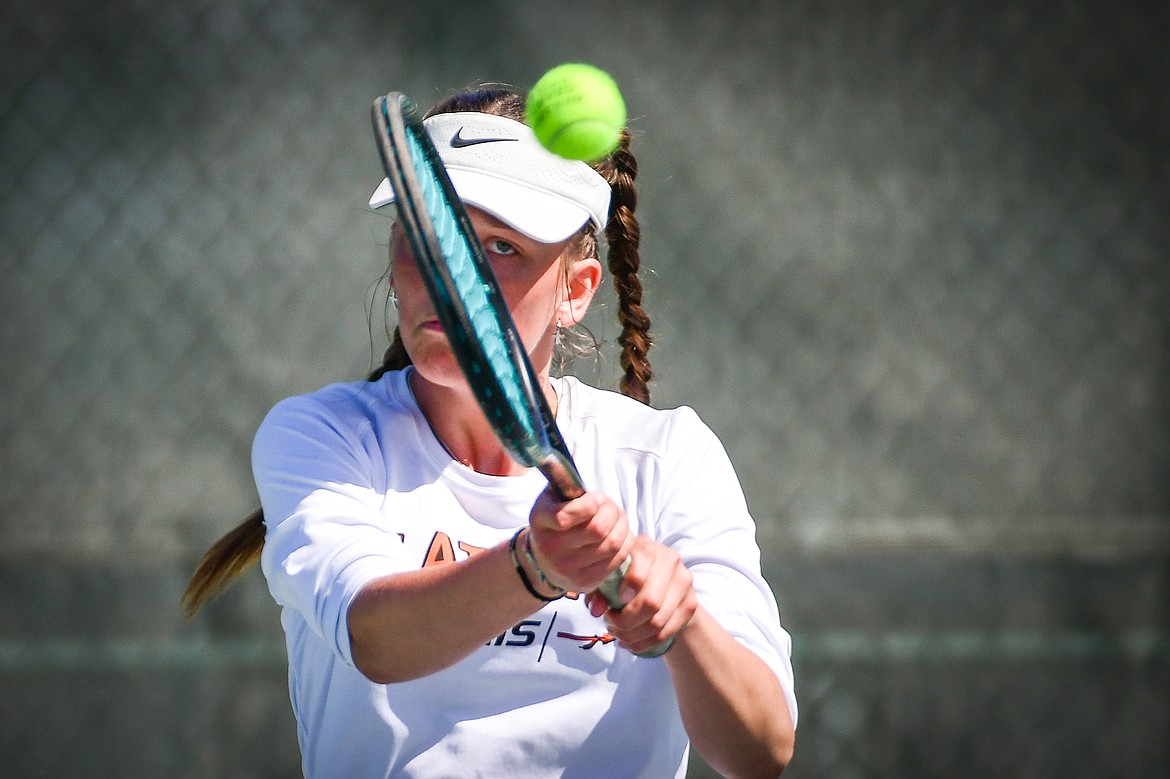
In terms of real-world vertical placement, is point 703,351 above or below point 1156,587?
above

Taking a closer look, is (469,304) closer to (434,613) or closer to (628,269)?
(434,613)

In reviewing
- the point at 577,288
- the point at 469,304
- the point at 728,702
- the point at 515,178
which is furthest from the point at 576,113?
the point at 728,702

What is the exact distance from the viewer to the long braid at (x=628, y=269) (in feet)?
4.96

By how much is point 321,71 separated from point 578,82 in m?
1.17

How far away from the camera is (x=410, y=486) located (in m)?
1.31

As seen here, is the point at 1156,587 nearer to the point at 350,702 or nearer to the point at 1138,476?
the point at 1138,476

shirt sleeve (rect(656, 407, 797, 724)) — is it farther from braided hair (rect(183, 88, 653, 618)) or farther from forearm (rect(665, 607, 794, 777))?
braided hair (rect(183, 88, 653, 618))

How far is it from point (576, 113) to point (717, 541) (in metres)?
0.45

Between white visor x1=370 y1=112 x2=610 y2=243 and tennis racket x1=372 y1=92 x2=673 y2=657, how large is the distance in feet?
0.55

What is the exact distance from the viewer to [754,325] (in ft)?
7.93

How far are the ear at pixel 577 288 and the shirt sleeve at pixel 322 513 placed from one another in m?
0.25

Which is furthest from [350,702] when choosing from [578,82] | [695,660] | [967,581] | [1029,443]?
[1029,443]

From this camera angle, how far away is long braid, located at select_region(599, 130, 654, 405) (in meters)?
1.51

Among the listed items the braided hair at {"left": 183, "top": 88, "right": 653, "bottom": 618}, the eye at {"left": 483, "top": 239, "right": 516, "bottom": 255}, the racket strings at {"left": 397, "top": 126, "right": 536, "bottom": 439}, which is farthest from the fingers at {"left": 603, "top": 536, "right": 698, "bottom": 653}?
the braided hair at {"left": 183, "top": 88, "right": 653, "bottom": 618}
